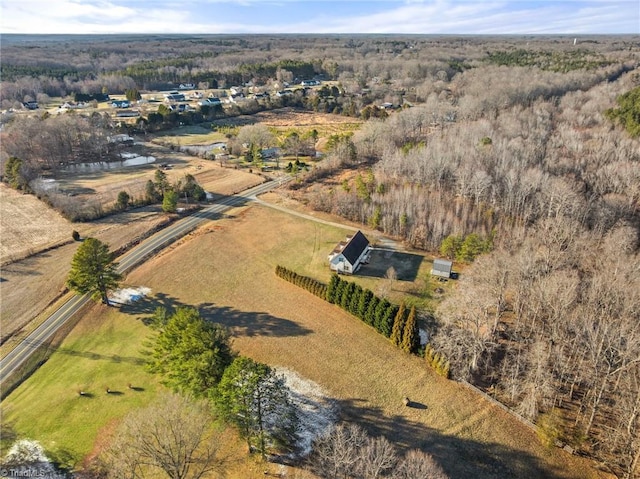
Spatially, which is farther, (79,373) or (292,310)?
(292,310)

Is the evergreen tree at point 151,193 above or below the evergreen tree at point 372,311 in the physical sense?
above

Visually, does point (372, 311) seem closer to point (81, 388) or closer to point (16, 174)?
point (81, 388)

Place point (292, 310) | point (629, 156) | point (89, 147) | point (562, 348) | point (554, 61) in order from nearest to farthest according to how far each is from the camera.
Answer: point (562, 348) → point (292, 310) → point (629, 156) → point (89, 147) → point (554, 61)

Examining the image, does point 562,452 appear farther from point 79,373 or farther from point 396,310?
point 79,373

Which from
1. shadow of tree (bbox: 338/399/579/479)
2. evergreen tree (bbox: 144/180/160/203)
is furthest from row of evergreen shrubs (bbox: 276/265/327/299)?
evergreen tree (bbox: 144/180/160/203)

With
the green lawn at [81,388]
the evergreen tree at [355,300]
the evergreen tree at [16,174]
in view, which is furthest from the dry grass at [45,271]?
the evergreen tree at [355,300]

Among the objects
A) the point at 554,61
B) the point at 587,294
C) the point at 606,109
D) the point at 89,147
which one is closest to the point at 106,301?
the point at 587,294

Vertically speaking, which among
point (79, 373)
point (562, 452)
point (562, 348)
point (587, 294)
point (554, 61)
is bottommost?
point (562, 452)

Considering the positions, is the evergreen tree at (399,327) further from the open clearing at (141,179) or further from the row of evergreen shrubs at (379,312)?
the open clearing at (141,179)
